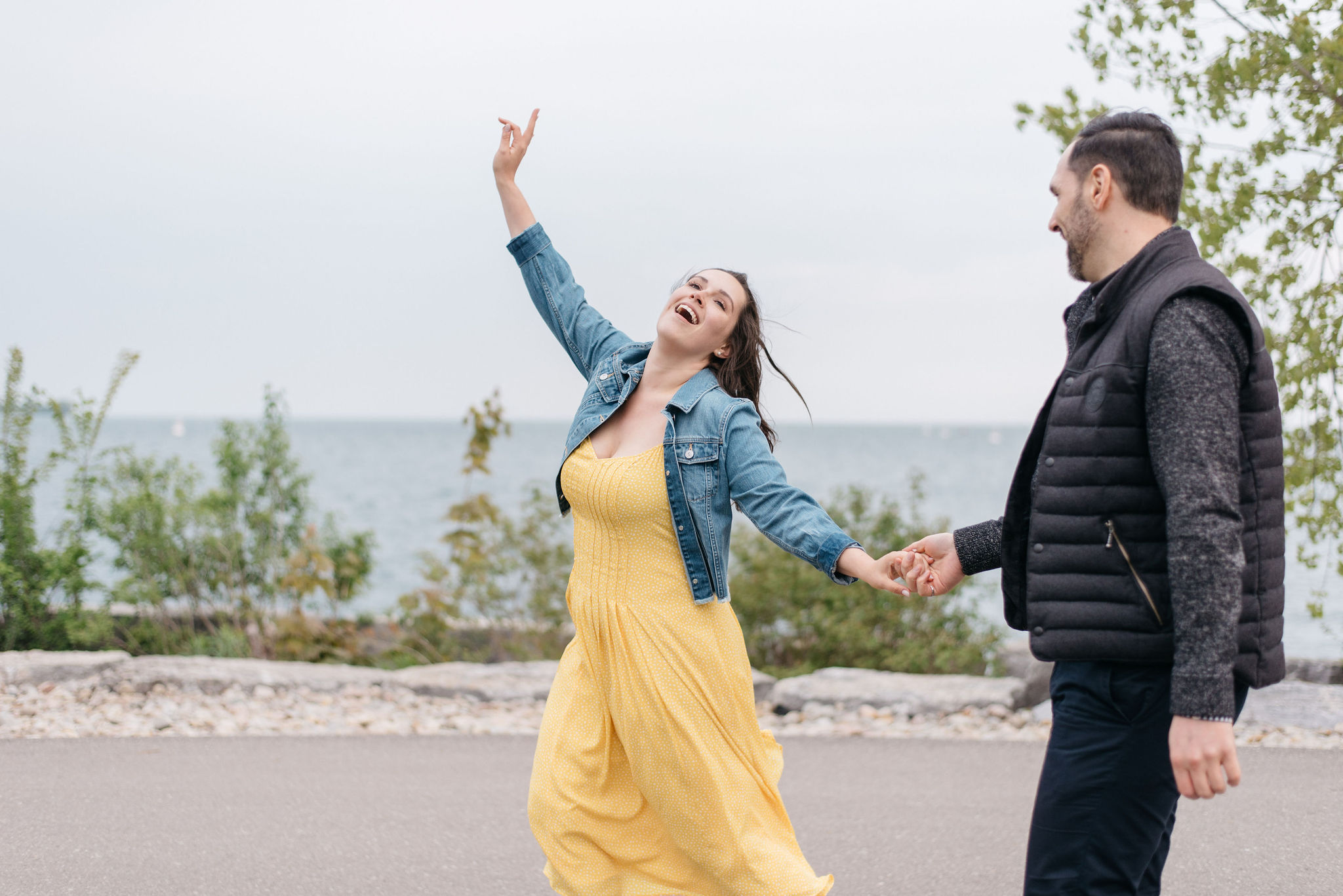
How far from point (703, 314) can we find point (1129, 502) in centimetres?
153

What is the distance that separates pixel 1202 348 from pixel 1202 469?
23cm

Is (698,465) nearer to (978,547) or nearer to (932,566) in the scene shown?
(932,566)

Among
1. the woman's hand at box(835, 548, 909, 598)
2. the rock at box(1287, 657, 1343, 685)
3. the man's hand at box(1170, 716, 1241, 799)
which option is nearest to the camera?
the man's hand at box(1170, 716, 1241, 799)

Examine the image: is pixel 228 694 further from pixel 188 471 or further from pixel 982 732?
pixel 982 732

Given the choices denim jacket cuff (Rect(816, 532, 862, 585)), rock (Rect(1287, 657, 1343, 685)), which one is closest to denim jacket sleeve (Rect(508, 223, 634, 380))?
denim jacket cuff (Rect(816, 532, 862, 585))

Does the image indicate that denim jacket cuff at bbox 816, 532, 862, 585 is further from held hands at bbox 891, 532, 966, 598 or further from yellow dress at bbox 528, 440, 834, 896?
yellow dress at bbox 528, 440, 834, 896

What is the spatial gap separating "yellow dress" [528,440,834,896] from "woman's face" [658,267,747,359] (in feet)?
1.29

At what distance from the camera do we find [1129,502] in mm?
2240

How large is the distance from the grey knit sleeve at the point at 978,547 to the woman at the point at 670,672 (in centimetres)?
25

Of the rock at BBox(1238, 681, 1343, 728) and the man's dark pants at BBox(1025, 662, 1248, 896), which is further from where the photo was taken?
the rock at BBox(1238, 681, 1343, 728)

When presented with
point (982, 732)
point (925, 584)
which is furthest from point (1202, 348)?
point (982, 732)

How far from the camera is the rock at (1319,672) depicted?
Answer: 7.80 m

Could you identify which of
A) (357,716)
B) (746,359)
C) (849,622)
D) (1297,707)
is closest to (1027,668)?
(849,622)

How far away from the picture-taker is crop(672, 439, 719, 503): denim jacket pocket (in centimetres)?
323
